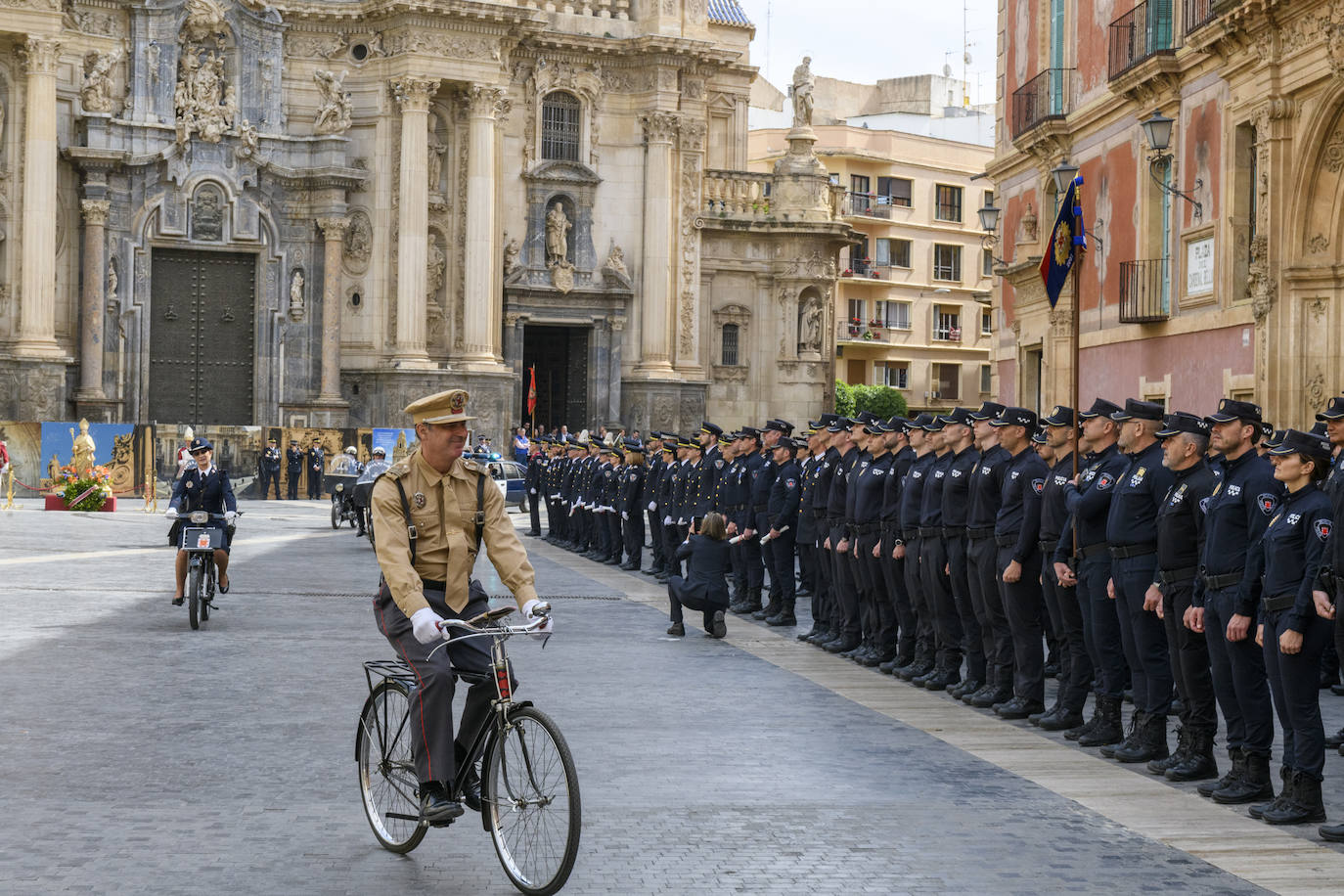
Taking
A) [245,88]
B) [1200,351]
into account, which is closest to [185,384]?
[245,88]

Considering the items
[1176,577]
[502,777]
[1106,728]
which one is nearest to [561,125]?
[1106,728]

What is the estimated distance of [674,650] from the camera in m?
16.1

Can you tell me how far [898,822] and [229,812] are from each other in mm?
3368

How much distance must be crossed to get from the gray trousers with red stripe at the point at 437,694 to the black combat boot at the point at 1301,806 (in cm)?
427

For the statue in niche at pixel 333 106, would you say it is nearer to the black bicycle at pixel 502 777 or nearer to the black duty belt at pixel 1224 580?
the black duty belt at pixel 1224 580

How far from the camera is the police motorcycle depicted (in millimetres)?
32688

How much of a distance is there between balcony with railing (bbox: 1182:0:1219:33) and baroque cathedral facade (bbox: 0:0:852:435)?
23852 millimetres

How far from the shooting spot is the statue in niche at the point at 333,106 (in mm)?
44188

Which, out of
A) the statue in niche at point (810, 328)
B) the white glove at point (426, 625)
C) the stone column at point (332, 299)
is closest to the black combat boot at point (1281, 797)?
the white glove at point (426, 625)

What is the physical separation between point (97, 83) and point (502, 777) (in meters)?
37.6

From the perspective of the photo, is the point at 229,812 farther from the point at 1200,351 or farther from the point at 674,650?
the point at 1200,351

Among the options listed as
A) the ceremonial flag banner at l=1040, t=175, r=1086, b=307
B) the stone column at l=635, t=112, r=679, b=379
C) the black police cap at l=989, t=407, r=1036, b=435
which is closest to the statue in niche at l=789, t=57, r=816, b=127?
→ the stone column at l=635, t=112, r=679, b=379

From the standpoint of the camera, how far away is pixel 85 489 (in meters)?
35.8

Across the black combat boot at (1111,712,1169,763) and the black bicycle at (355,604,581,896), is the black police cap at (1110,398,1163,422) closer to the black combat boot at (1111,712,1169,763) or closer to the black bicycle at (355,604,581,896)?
the black combat boot at (1111,712,1169,763)
